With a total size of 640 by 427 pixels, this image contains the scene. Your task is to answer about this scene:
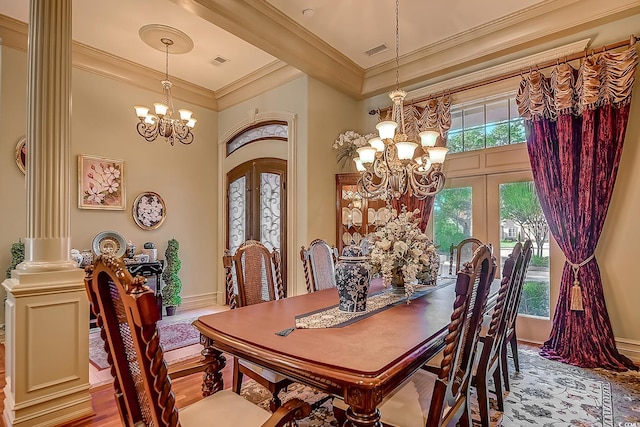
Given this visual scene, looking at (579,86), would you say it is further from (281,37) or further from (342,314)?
(342,314)

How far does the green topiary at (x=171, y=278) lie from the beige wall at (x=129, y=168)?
7.9 inches

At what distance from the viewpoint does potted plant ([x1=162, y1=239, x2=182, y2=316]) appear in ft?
16.0

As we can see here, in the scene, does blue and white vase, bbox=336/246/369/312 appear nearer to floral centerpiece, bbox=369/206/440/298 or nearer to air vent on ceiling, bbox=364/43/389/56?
floral centerpiece, bbox=369/206/440/298

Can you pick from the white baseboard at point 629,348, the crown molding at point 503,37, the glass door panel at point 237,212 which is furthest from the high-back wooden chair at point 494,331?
the glass door panel at point 237,212

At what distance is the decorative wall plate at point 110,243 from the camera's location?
4.36 meters

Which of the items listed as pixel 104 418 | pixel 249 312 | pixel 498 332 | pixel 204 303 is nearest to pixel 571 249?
pixel 498 332

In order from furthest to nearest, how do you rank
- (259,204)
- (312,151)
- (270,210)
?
(259,204) → (270,210) → (312,151)

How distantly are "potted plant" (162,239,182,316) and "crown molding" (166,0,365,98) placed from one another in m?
3.09

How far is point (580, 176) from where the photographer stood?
128 inches

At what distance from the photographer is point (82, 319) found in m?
2.42

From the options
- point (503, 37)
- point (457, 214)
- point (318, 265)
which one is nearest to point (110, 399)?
point (318, 265)

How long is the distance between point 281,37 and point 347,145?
1646 mm

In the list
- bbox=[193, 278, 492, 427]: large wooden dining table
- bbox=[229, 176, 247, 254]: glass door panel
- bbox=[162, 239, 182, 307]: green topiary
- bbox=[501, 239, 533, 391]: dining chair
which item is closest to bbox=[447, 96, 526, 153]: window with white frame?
bbox=[501, 239, 533, 391]: dining chair

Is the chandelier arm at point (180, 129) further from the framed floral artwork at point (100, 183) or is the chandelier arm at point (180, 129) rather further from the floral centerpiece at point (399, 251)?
the floral centerpiece at point (399, 251)
